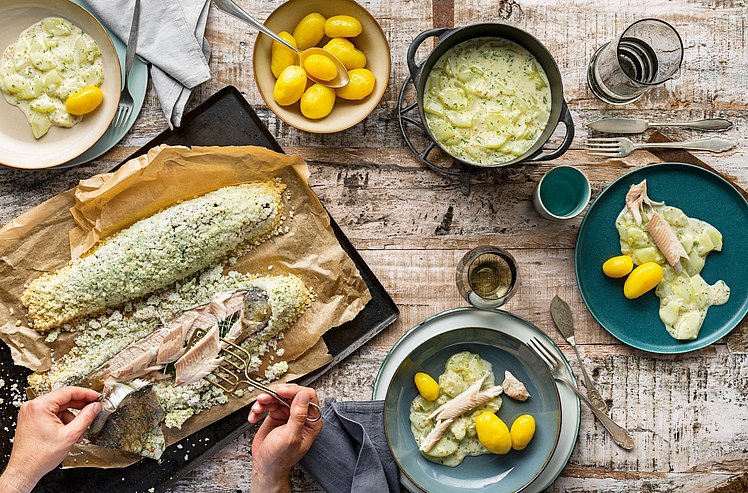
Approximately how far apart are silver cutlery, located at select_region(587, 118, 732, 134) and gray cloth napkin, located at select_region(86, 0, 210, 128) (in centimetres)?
104

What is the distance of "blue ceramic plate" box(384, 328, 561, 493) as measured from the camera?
65.5 inches

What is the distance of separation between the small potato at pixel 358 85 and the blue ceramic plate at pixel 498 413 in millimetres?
628

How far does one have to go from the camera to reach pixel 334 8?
5.53 ft

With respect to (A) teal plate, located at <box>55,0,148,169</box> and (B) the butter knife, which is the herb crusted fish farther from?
(B) the butter knife

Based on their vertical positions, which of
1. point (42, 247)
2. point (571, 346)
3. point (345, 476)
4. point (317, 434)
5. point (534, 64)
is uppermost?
point (534, 64)

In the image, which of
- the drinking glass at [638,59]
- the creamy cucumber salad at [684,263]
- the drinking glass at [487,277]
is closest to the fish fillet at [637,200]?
the creamy cucumber salad at [684,263]

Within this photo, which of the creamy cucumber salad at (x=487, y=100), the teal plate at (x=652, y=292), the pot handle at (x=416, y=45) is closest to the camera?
the pot handle at (x=416, y=45)

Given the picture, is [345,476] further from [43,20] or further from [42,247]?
[43,20]

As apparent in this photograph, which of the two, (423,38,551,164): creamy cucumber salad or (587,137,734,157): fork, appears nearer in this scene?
(423,38,551,164): creamy cucumber salad

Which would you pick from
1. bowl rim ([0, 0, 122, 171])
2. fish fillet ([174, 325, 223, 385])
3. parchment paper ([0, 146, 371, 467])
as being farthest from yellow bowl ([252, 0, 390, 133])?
fish fillet ([174, 325, 223, 385])

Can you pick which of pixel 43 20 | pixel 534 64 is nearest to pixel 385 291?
pixel 534 64

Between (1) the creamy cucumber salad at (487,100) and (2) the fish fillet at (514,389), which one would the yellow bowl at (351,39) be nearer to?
(1) the creamy cucumber salad at (487,100)

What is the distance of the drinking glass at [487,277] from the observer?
170 centimetres

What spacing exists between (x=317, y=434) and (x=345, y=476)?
0.47 ft
